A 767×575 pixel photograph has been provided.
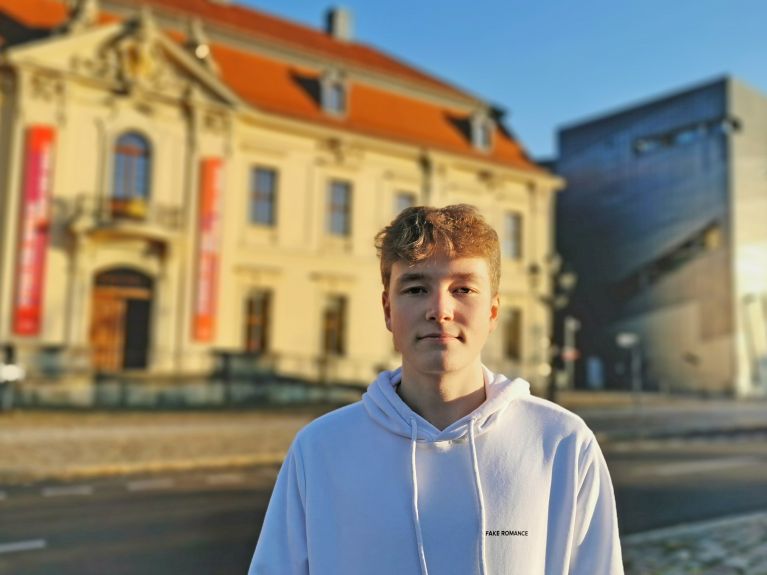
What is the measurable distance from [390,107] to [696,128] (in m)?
20.4

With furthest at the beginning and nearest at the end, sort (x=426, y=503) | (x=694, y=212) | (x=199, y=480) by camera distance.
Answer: (x=694, y=212) < (x=199, y=480) < (x=426, y=503)

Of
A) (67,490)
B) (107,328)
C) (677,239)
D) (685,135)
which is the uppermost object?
(685,135)

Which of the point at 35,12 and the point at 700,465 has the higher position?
the point at 35,12

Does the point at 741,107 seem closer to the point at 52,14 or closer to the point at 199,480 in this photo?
the point at 52,14

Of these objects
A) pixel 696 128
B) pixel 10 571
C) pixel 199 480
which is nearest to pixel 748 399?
pixel 696 128

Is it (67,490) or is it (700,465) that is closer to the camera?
(67,490)

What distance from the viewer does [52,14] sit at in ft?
79.4

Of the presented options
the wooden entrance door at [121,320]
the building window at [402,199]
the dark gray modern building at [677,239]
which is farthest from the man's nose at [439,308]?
the dark gray modern building at [677,239]

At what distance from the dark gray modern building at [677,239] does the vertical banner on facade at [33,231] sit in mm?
32874

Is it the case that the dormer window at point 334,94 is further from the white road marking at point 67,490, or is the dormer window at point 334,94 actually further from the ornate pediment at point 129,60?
the white road marking at point 67,490

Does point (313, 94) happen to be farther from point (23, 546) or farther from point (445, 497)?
point (445, 497)

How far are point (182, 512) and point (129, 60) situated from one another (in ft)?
62.4

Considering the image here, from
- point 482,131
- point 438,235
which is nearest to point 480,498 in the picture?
point 438,235

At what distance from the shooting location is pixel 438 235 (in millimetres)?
1886
